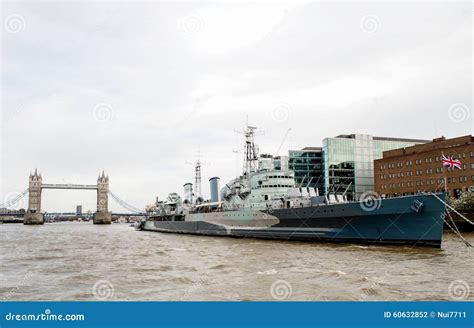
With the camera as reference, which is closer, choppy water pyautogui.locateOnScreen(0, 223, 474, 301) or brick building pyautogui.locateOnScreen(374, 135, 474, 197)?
choppy water pyautogui.locateOnScreen(0, 223, 474, 301)

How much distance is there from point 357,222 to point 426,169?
123ft

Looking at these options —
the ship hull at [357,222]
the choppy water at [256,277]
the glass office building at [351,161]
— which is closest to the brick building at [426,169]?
the glass office building at [351,161]

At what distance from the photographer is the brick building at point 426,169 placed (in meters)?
53.3

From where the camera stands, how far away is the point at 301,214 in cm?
3114

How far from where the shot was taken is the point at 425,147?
2441 inches

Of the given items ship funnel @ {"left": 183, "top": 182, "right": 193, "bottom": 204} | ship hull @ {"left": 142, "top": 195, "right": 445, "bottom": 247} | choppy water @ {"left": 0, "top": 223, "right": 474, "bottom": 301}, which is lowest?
choppy water @ {"left": 0, "top": 223, "right": 474, "bottom": 301}

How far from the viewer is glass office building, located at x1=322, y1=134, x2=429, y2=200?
71.1 metres

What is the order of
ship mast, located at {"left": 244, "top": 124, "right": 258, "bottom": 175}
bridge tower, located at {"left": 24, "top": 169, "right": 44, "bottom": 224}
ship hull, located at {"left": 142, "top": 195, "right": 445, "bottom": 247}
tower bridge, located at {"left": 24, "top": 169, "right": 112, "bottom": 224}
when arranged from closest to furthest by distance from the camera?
1. ship hull, located at {"left": 142, "top": 195, "right": 445, "bottom": 247}
2. ship mast, located at {"left": 244, "top": 124, "right": 258, "bottom": 175}
3. tower bridge, located at {"left": 24, "top": 169, "right": 112, "bottom": 224}
4. bridge tower, located at {"left": 24, "top": 169, "right": 44, "bottom": 224}

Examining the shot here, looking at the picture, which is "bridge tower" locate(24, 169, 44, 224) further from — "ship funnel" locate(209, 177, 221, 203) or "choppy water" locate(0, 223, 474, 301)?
"choppy water" locate(0, 223, 474, 301)

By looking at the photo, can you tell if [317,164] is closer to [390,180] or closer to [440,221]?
[390,180]

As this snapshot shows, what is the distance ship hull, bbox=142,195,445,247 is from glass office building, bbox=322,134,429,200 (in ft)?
114

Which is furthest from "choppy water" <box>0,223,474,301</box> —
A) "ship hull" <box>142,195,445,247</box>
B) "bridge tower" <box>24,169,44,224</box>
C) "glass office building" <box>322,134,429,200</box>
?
"bridge tower" <box>24,169,44,224</box>

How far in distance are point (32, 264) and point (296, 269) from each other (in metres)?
15.0

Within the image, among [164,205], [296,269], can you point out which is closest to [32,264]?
[296,269]
